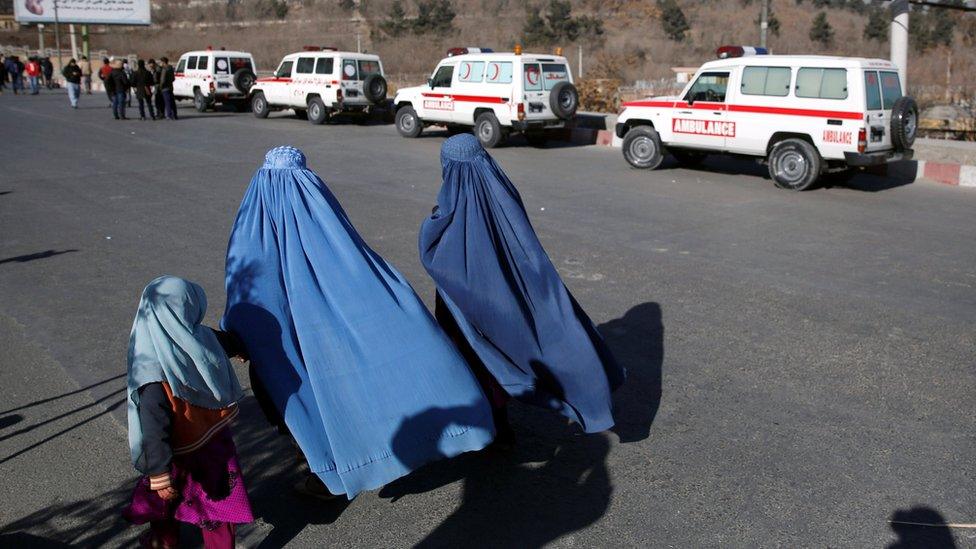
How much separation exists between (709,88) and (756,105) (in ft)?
3.13

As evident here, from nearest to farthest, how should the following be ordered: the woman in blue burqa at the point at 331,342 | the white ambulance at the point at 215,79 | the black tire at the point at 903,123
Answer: the woman in blue burqa at the point at 331,342, the black tire at the point at 903,123, the white ambulance at the point at 215,79

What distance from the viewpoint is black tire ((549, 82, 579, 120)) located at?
702 inches

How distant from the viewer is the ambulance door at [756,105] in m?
13.0

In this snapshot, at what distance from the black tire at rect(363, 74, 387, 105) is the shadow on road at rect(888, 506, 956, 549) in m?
20.0

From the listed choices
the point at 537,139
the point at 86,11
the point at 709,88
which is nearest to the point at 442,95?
the point at 537,139

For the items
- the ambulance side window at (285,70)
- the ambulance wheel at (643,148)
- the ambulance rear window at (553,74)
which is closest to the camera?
the ambulance wheel at (643,148)

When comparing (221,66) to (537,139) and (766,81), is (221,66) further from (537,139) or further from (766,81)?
(766,81)

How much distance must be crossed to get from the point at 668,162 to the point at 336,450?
1323 centimetres

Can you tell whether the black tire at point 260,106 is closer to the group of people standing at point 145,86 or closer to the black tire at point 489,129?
the group of people standing at point 145,86

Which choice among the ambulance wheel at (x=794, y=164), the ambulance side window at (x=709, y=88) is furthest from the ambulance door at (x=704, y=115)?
the ambulance wheel at (x=794, y=164)

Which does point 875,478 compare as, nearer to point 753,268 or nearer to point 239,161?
point 753,268

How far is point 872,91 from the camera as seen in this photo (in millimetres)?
12336

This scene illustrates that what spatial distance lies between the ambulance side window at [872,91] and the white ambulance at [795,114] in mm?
14

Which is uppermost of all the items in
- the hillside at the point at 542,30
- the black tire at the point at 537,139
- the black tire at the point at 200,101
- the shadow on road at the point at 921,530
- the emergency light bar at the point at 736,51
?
the hillside at the point at 542,30
